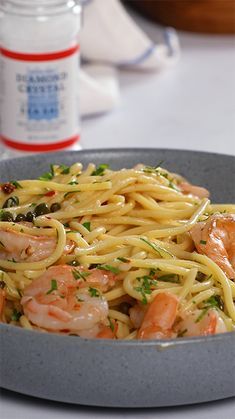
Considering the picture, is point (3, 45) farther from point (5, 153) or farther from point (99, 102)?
point (99, 102)

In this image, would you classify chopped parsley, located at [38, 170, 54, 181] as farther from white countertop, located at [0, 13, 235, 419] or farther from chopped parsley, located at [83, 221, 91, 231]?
white countertop, located at [0, 13, 235, 419]

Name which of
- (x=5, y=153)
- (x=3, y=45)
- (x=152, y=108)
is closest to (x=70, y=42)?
(x=3, y=45)

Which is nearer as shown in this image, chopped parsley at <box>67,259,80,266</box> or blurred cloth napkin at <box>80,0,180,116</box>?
chopped parsley at <box>67,259,80,266</box>

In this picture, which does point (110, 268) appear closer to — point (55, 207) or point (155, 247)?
point (155, 247)

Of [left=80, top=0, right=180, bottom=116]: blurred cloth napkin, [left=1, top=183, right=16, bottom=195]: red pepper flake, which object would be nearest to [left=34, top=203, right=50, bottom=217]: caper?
[left=1, top=183, right=16, bottom=195]: red pepper flake

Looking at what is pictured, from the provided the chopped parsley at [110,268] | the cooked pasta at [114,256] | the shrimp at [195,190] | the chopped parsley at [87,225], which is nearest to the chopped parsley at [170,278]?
the cooked pasta at [114,256]

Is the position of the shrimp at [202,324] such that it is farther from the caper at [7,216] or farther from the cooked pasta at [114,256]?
the caper at [7,216]

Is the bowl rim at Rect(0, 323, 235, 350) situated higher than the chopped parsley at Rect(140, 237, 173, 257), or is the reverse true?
the bowl rim at Rect(0, 323, 235, 350)
